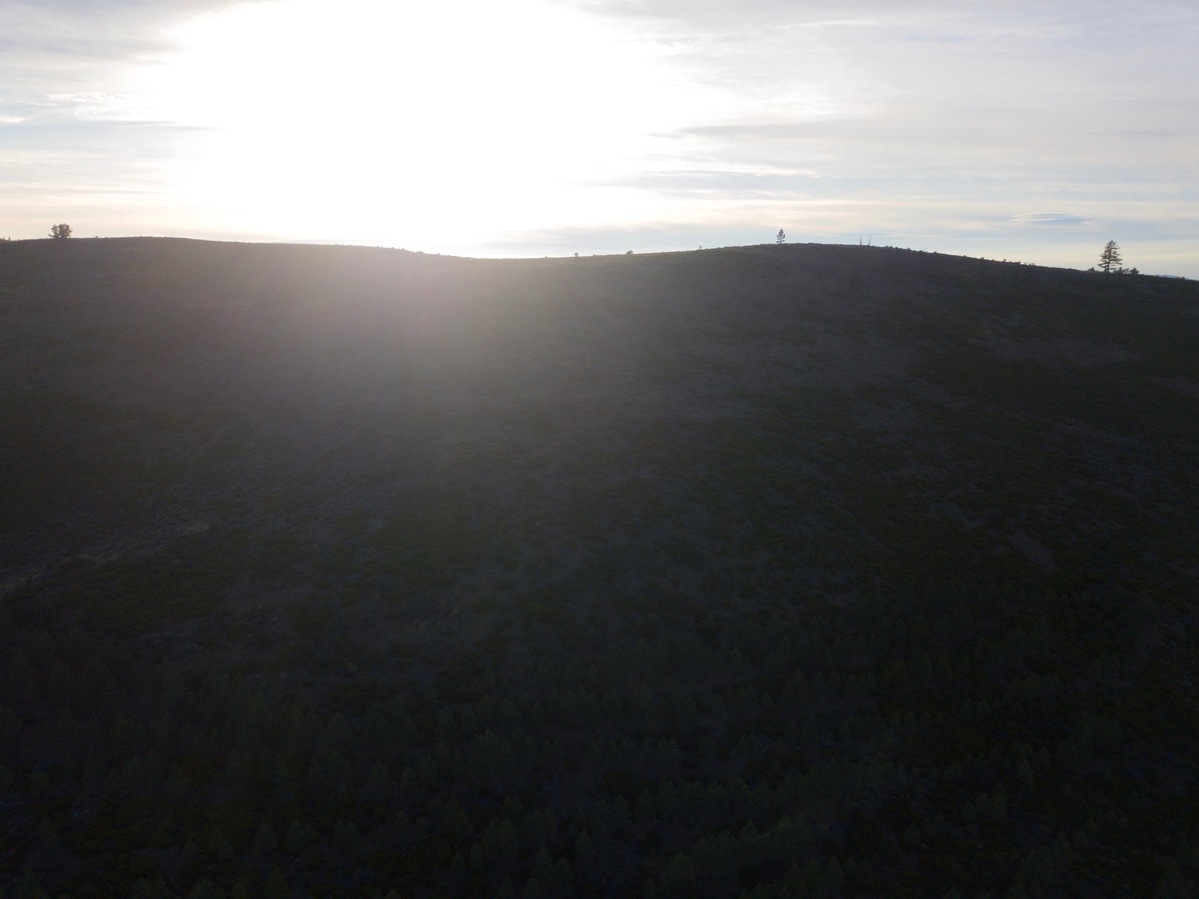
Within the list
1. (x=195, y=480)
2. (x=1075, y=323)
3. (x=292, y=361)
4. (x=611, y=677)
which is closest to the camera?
(x=611, y=677)

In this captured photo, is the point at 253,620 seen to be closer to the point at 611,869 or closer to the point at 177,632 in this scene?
the point at 177,632

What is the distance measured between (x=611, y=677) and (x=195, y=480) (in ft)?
59.3

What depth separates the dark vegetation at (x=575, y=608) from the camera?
48.8ft

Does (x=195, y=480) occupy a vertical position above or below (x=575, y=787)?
above

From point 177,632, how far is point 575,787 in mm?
11738

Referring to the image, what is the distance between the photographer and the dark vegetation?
48.8 ft

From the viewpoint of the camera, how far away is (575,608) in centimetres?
2161

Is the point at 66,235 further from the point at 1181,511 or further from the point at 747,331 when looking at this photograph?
the point at 1181,511

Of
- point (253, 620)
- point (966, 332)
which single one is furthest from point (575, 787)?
point (966, 332)

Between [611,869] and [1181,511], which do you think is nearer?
[611,869]

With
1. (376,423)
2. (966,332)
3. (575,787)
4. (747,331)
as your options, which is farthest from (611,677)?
(966,332)

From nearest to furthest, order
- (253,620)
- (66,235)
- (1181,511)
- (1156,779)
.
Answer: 1. (1156,779)
2. (253,620)
3. (1181,511)
4. (66,235)

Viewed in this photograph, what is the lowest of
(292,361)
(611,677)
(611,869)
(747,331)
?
(611,869)

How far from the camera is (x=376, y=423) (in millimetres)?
31609
